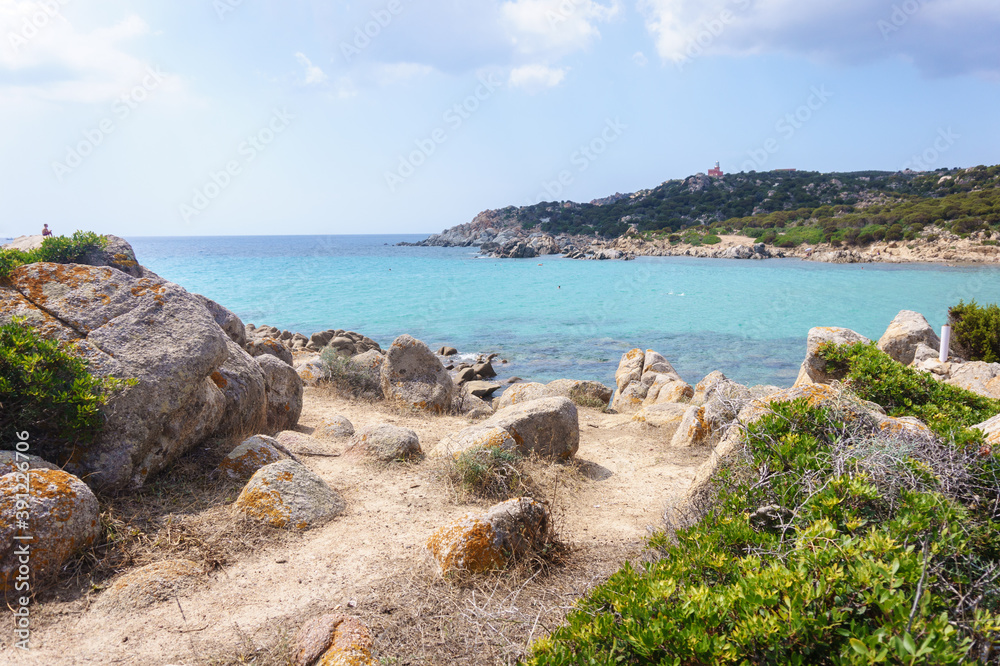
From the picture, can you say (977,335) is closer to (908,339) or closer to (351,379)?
(908,339)

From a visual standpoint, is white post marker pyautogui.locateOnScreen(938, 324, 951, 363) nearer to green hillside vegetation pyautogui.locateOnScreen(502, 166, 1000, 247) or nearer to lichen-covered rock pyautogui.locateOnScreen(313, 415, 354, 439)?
lichen-covered rock pyautogui.locateOnScreen(313, 415, 354, 439)

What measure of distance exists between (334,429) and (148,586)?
4671 mm

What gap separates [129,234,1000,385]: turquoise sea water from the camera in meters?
22.2

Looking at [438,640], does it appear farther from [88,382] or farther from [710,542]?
[88,382]

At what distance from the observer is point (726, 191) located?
10319cm

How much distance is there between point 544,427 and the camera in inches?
306

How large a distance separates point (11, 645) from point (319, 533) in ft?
7.25

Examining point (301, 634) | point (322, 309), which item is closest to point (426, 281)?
point (322, 309)

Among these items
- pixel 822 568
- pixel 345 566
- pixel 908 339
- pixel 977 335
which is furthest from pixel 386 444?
pixel 977 335

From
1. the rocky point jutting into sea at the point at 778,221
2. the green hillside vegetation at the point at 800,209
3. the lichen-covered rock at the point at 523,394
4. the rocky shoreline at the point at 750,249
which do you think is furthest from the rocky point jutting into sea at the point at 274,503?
the green hillside vegetation at the point at 800,209

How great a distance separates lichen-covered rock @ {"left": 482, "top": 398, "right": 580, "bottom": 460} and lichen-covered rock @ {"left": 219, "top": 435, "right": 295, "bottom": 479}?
286cm

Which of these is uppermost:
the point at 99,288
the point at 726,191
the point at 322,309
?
the point at 726,191

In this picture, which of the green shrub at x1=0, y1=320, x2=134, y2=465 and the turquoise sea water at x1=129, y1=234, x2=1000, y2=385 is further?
the turquoise sea water at x1=129, y1=234, x2=1000, y2=385

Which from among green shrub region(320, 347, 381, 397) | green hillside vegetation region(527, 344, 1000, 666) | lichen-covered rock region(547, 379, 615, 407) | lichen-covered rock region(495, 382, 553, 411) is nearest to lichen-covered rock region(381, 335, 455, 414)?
green shrub region(320, 347, 381, 397)
